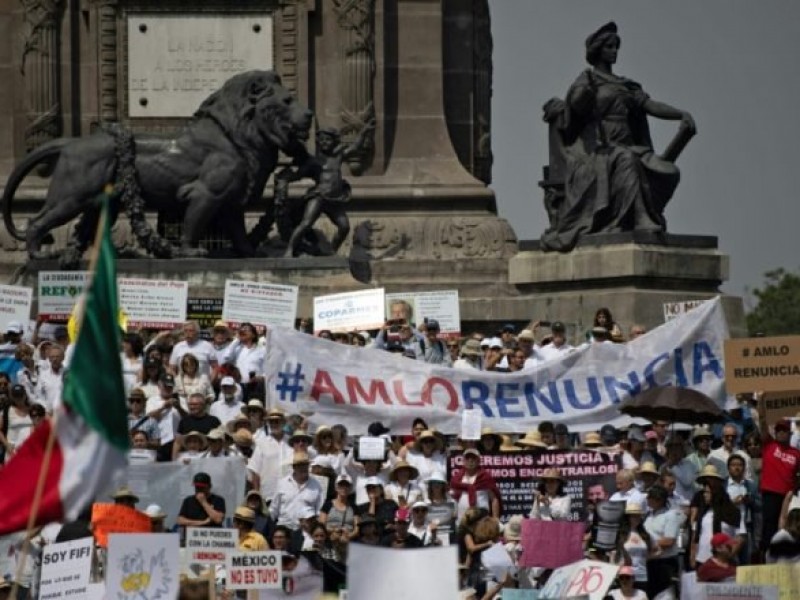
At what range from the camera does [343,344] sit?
101 feet

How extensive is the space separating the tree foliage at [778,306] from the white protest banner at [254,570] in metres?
87.2

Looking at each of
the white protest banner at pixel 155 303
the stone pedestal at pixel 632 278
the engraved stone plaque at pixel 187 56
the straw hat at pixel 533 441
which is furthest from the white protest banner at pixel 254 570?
the engraved stone plaque at pixel 187 56

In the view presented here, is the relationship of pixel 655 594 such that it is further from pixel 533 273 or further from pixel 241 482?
pixel 533 273

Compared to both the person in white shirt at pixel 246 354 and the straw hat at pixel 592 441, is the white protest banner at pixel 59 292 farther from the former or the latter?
the straw hat at pixel 592 441

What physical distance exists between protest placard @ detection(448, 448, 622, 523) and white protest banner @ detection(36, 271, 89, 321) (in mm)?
7152

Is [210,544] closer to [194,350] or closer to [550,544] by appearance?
[550,544]

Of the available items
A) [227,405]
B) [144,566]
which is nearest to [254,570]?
[144,566]

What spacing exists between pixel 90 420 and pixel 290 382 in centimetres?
1420

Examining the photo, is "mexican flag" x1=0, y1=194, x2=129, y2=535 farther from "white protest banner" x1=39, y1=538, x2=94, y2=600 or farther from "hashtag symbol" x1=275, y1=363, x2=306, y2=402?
"hashtag symbol" x1=275, y1=363, x2=306, y2=402

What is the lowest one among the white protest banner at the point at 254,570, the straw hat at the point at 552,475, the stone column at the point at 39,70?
the white protest banner at the point at 254,570

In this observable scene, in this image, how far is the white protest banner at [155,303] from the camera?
33906 millimetres

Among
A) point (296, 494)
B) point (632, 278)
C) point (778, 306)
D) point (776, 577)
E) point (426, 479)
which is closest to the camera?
point (776, 577)

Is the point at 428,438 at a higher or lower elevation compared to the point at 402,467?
higher

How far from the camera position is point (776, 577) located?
79.3ft
